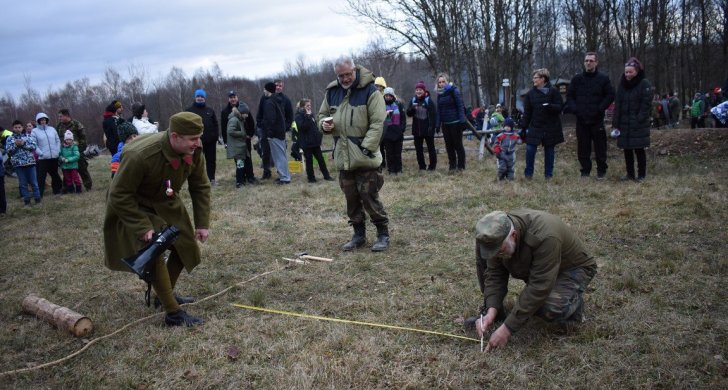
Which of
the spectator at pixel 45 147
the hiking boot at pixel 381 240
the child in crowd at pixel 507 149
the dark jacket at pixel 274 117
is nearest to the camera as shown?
the hiking boot at pixel 381 240

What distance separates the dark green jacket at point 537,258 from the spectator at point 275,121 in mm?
7776

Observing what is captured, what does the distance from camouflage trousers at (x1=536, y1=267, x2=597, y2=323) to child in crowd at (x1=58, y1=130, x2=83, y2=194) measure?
11278 mm

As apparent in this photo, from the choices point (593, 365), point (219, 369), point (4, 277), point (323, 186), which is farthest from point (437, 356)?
point (323, 186)

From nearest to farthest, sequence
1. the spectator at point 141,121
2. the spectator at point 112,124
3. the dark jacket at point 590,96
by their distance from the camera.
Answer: the dark jacket at point 590,96, the spectator at point 141,121, the spectator at point 112,124

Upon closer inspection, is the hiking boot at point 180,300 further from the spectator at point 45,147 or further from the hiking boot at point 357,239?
the spectator at point 45,147

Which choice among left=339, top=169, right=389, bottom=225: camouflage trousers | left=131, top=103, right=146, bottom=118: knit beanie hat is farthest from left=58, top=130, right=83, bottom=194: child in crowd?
left=339, top=169, right=389, bottom=225: camouflage trousers

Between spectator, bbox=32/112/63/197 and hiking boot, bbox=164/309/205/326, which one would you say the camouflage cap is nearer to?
hiking boot, bbox=164/309/205/326

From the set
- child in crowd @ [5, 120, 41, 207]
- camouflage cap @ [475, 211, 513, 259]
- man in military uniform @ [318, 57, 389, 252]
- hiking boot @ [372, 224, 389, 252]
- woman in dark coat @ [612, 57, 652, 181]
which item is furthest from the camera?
child in crowd @ [5, 120, 41, 207]

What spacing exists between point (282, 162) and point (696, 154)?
885cm

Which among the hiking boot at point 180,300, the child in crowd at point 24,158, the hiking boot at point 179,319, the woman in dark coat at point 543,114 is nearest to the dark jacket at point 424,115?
the woman in dark coat at point 543,114

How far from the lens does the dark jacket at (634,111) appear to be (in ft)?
26.0

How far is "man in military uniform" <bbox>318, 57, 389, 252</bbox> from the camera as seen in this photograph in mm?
5367

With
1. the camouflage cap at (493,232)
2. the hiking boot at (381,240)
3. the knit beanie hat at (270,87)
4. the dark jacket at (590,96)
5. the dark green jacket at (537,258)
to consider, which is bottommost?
the hiking boot at (381,240)

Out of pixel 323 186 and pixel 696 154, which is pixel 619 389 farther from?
pixel 696 154
